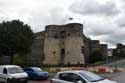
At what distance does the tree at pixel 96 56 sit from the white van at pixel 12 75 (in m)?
73.9

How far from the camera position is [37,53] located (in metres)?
97.6

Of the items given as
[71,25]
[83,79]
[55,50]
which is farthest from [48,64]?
[83,79]

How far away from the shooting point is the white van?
1138 inches

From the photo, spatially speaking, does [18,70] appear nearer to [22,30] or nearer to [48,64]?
[22,30]

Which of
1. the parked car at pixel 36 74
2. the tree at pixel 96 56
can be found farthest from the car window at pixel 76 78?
the tree at pixel 96 56

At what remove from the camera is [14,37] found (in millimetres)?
59844

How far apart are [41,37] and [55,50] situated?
6632 millimetres

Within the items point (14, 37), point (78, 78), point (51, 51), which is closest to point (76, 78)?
point (78, 78)

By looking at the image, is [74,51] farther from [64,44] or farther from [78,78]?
[78,78]

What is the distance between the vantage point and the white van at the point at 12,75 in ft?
94.8

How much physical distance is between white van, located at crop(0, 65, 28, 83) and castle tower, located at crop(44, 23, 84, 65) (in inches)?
2321

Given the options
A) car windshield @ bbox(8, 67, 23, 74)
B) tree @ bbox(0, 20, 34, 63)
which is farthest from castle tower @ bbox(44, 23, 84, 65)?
car windshield @ bbox(8, 67, 23, 74)

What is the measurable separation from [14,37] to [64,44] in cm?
3700

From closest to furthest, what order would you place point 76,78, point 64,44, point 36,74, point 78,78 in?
point 78,78 < point 76,78 < point 36,74 < point 64,44
